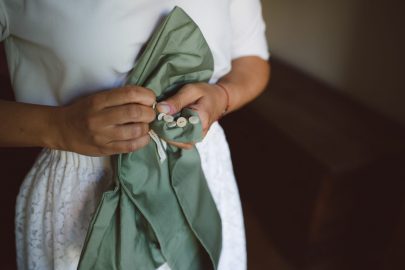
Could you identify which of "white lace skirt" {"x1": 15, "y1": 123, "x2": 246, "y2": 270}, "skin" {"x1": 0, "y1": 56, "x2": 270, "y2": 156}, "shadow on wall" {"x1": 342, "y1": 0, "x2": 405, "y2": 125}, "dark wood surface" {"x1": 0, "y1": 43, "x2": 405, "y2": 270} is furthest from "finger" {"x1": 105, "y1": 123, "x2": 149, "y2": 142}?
"shadow on wall" {"x1": 342, "y1": 0, "x2": 405, "y2": 125}

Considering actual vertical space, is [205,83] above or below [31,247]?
above

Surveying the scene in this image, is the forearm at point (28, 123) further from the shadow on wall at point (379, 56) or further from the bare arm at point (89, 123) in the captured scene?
the shadow on wall at point (379, 56)

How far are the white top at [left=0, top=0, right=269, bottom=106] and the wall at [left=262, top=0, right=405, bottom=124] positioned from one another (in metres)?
0.95

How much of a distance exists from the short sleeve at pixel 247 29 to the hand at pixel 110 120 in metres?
0.28

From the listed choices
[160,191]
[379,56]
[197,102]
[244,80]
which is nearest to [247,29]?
[244,80]

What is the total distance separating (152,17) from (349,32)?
3.63ft

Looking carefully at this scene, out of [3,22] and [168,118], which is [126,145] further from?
[3,22]

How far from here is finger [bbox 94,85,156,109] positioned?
44 centimetres

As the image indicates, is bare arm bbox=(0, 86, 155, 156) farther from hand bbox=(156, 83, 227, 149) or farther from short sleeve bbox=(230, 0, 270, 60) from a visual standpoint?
short sleeve bbox=(230, 0, 270, 60)

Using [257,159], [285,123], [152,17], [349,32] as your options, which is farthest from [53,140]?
[349,32]

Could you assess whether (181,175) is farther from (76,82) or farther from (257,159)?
(257,159)

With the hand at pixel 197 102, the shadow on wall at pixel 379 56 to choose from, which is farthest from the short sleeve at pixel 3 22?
the shadow on wall at pixel 379 56

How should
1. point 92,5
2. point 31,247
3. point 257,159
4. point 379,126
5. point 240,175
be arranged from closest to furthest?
point 92,5
point 31,247
point 379,126
point 257,159
point 240,175

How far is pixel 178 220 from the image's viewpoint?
563 mm
